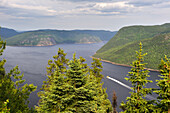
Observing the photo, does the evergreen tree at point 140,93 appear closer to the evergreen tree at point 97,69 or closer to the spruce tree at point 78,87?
the spruce tree at point 78,87

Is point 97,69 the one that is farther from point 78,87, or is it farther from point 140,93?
point 140,93

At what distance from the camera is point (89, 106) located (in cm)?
1891

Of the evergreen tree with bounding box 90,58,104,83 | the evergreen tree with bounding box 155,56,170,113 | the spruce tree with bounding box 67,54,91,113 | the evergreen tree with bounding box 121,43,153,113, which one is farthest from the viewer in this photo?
the evergreen tree with bounding box 90,58,104,83

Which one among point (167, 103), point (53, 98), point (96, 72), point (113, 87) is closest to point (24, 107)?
point (53, 98)

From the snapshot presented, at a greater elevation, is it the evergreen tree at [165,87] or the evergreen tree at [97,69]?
the evergreen tree at [165,87]

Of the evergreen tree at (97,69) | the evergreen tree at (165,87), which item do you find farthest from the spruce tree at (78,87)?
the evergreen tree at (97,69)

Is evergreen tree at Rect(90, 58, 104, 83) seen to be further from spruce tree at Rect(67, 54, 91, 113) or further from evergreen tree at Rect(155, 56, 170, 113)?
evergreen tree at Rect(155, 56, 170, 113)

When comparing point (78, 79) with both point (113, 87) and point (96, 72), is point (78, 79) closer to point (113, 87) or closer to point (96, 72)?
point (96, 72)

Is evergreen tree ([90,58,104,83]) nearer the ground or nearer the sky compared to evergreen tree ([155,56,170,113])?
nearer the ground

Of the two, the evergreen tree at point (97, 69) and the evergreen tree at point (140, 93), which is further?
the evergreen tree at point (97, 69)

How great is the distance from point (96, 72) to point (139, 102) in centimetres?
3567

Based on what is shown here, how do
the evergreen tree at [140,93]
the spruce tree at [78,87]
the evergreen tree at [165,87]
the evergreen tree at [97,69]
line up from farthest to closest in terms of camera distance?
the evergreen tree at [97,69] → the evergreen tree at [140,93] → the spruce tree at [78,87] → the evergreen tree at [165,87]

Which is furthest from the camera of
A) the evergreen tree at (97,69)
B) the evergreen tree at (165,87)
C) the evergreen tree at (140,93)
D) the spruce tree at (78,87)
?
the evergreen tree at (97,69)

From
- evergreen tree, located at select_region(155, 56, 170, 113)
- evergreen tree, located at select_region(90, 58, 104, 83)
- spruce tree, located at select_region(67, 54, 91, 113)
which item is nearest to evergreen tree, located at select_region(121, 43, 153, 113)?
evergreen tree, located at select_region(155, 56, 170, 113)
